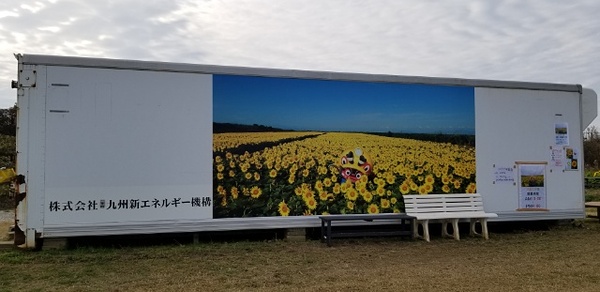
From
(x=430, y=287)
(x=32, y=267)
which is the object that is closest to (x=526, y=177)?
(x=430, y=287)

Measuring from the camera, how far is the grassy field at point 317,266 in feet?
17.4

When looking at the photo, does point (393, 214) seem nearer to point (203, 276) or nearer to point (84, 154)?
point (203, 276)

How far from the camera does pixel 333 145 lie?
26.0ft

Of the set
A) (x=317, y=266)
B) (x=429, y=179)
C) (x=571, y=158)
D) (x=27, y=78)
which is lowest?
(x=317, y=266)

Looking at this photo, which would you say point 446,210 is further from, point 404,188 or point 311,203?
point 311,203

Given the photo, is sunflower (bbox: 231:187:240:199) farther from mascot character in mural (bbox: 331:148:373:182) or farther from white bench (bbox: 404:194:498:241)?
white bench (bbox: 404:194:498:241)

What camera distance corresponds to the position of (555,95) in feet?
29.8

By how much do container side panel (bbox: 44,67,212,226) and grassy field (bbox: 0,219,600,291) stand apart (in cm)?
62

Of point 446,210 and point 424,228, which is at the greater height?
point 446,210

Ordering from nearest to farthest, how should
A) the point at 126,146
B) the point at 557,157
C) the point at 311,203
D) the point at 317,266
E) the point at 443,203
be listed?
the point at 317,266
the point at 126,146
the point at 311,203
the point at 443,203
the point at 557,157

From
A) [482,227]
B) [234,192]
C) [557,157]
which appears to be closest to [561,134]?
[557,157]

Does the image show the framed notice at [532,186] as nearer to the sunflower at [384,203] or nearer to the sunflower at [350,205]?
the sunflower at [384,203]

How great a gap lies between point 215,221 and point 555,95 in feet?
21.2

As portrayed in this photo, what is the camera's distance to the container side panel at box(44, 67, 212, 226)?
269 inches
